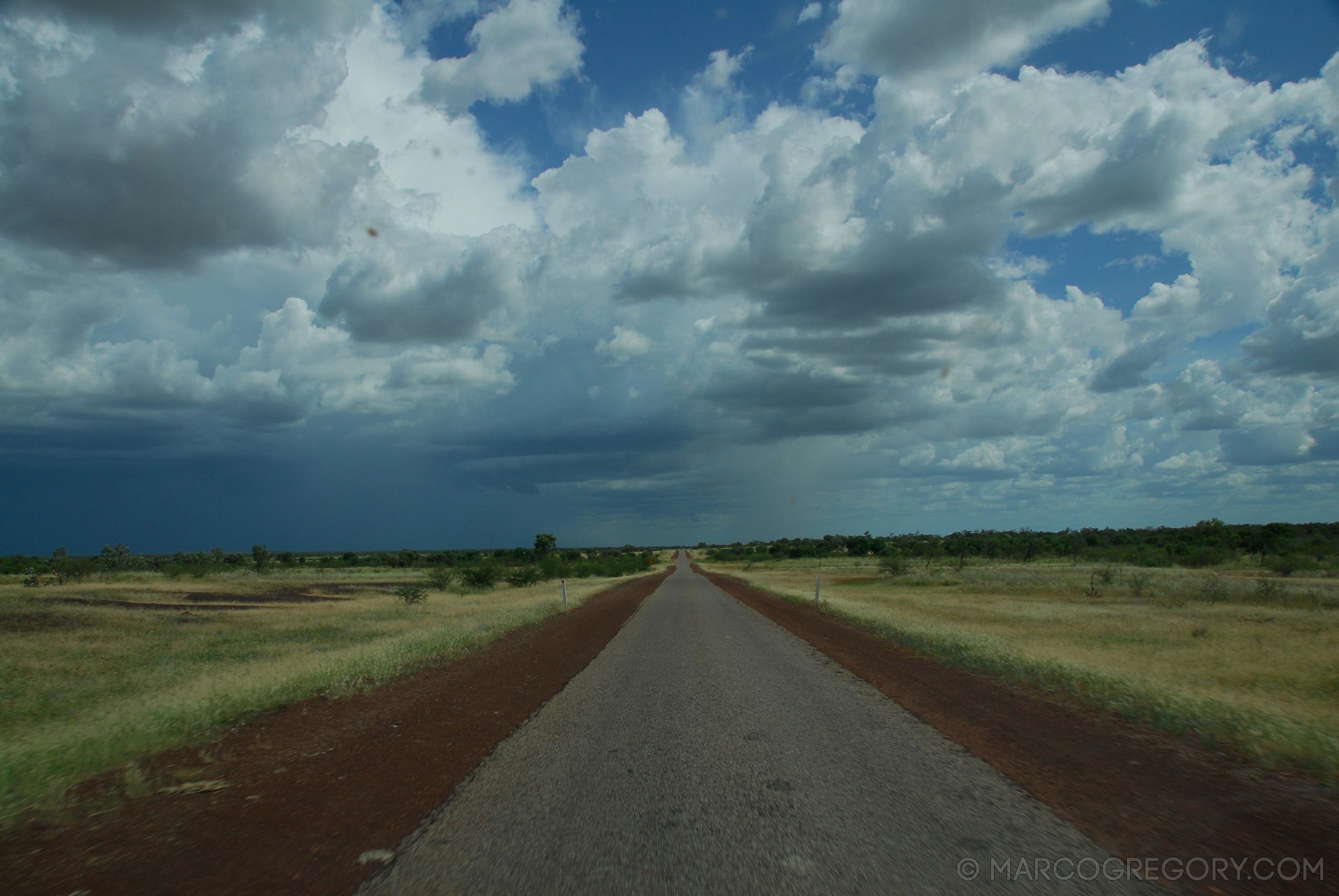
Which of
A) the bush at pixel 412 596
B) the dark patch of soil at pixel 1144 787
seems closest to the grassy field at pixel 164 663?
the bush at pixel 412 596

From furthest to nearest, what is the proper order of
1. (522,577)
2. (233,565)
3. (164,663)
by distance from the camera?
(233,565), (522,577), (164,663)

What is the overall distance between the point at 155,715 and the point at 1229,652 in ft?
71.8

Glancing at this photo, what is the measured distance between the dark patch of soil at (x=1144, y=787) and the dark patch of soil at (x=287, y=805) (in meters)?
4.58

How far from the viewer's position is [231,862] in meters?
4.73

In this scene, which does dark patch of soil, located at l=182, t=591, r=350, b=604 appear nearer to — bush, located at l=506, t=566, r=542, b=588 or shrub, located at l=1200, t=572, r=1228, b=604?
bush, located at l=506, t=566, r=542, b=588

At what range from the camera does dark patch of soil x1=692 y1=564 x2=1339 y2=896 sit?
4.84 meters

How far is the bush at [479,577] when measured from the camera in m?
56.2

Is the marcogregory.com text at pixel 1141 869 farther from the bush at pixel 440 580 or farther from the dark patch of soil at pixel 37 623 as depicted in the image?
the bush at pixel 440 580

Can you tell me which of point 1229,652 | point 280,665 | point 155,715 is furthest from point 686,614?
point 155,715

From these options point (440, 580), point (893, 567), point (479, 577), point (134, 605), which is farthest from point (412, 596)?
point (893, 567)

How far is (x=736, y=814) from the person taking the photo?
551 cm

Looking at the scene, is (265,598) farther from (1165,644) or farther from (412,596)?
(1165,644)

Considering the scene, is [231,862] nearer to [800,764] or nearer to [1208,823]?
[800,764]

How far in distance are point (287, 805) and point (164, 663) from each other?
14959 millimetres
